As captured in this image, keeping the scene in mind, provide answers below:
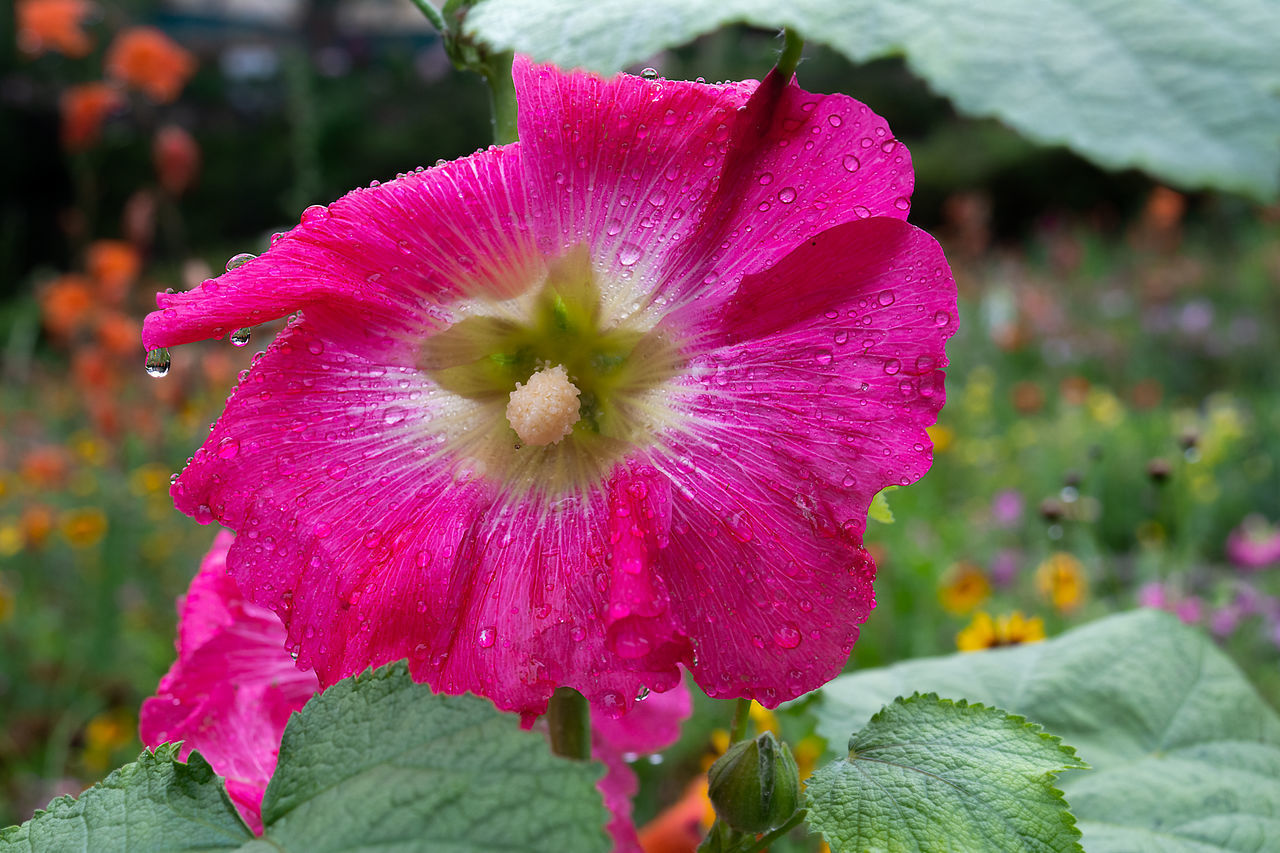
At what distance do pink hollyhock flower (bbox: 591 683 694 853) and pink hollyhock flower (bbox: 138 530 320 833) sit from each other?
201 millimetres

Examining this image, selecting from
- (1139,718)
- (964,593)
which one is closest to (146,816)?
(1139,718)

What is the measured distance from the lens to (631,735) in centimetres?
72

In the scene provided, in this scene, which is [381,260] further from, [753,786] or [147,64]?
[147,64]

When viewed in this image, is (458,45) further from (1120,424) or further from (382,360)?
(1120,424)

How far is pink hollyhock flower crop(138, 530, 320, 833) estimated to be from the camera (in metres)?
0.60

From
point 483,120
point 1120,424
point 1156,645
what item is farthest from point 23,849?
point 483,120

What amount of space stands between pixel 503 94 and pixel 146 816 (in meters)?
0.38

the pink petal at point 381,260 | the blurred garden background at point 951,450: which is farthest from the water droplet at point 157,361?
the blurred garden background at point 951,450

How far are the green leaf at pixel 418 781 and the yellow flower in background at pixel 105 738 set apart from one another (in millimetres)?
1611

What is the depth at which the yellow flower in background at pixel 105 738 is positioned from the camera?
5.95 feet

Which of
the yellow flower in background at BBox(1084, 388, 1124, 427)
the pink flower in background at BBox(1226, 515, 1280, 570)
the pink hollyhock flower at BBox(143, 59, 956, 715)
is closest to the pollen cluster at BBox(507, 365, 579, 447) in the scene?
the pink hollyhock flower at BBox(143, 59, 956, 715)

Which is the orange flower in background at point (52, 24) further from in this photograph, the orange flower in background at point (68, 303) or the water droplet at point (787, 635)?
the water droplet at point (787, 635)

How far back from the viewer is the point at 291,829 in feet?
1.39

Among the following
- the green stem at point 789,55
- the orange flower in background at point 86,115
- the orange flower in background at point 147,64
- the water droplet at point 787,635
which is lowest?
the water droplet at point 787,635
